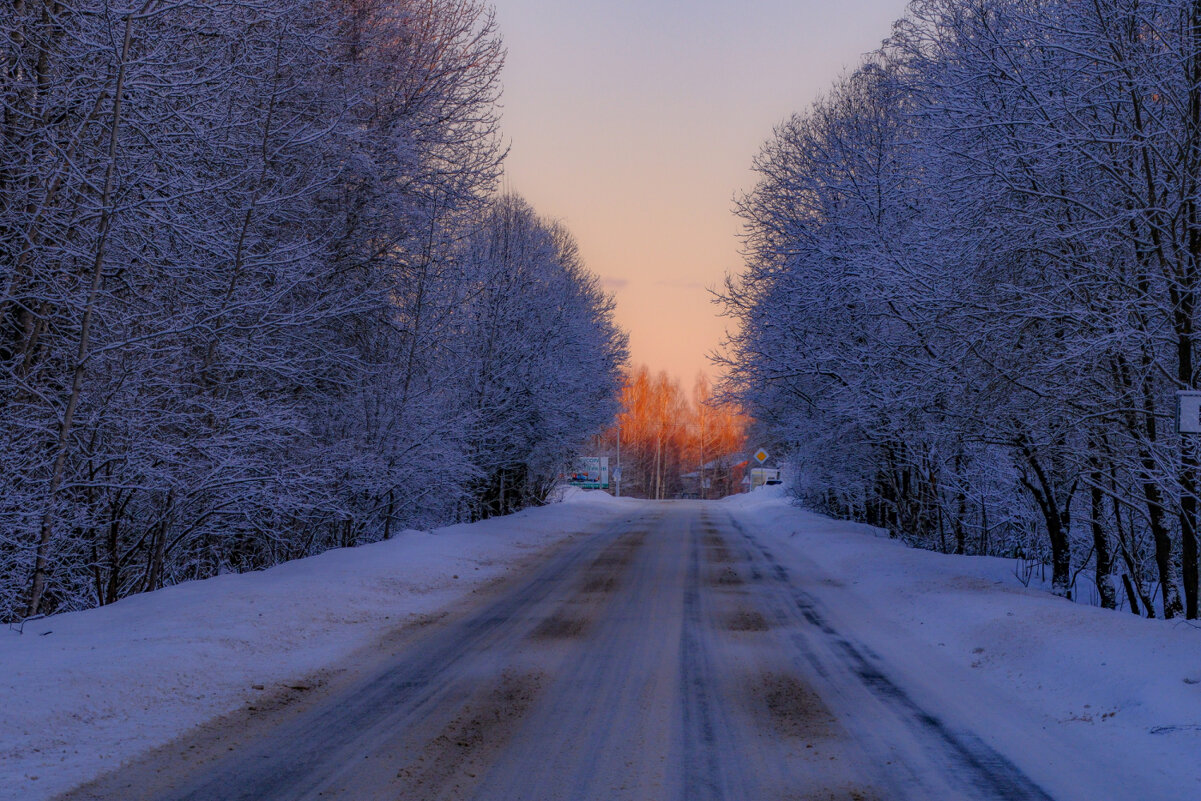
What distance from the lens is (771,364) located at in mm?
18922

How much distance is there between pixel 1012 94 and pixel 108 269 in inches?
464

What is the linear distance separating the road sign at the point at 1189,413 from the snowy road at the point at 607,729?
320 centimetres

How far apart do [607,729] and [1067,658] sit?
15.2 feet

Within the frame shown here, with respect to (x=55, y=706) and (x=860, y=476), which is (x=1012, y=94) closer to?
(x=55, y=706)

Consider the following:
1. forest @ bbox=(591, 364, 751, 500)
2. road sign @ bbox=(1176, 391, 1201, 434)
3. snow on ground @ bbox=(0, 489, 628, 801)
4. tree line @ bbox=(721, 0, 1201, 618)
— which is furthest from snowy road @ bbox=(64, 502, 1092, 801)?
forest @ bbox=(591, 364, 751, 500)

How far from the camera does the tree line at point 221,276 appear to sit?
392 inches

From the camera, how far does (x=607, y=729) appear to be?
20.2 ft

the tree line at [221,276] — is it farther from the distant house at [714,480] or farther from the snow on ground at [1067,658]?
the distant house at [714,480]

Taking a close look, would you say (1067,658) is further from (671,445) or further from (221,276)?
(671,445)

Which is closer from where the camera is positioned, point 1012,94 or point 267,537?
point 1012,94

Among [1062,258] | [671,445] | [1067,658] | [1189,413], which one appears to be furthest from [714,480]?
[1189,413]

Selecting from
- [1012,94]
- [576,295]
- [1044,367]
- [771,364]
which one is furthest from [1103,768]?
[576,295]

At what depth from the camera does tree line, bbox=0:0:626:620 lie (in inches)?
392

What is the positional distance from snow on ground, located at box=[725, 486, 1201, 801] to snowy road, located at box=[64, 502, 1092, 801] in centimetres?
49
